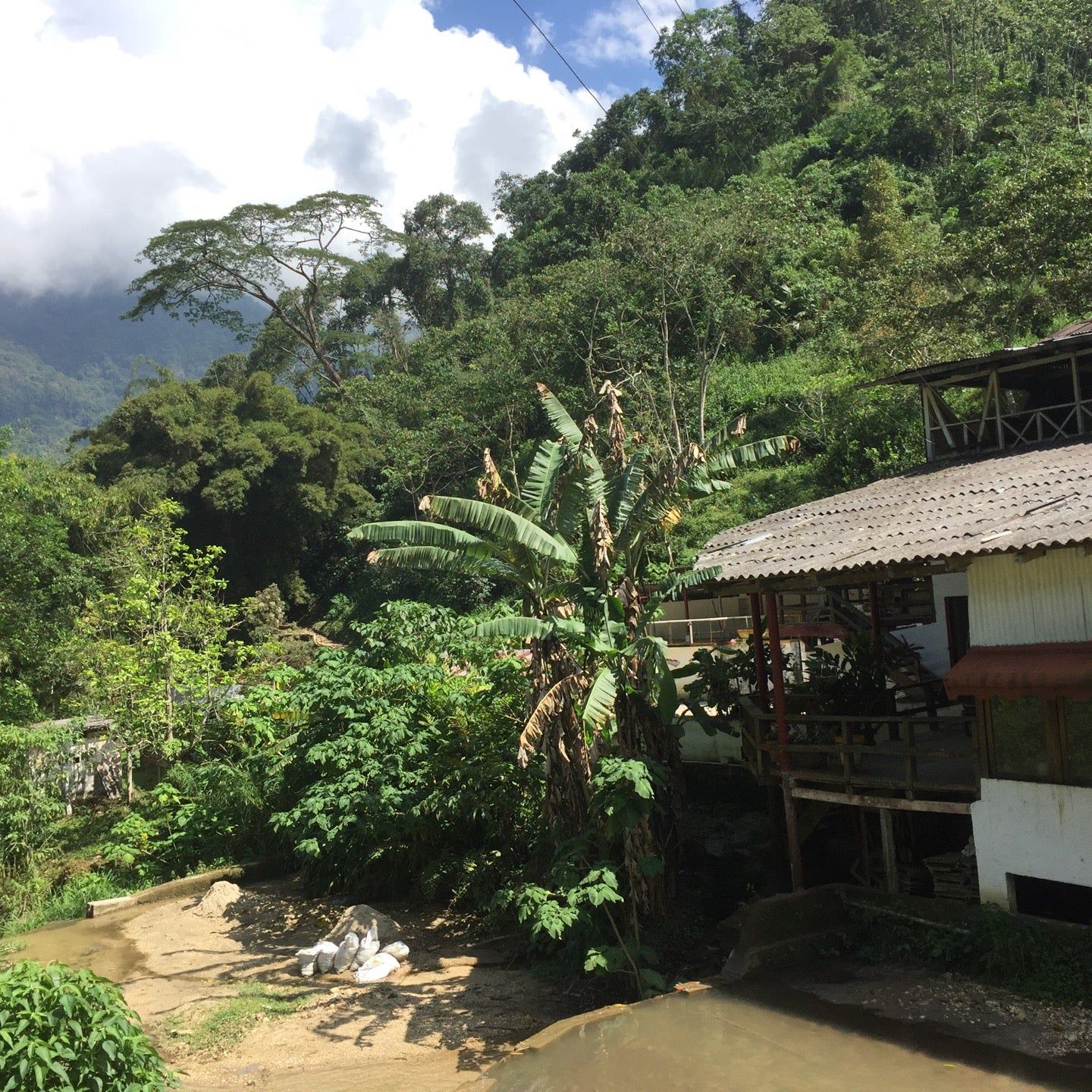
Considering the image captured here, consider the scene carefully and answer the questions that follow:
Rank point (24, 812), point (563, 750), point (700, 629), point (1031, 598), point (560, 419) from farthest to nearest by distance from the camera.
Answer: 1. point (700, 629)
2. point (24, 812)
3. point (560, 419)
4. point (563, 750)
5. point (1031, 598)

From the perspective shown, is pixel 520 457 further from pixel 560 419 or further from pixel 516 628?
pixel 516 628

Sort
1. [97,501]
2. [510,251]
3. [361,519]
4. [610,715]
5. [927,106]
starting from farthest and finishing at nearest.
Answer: [510,251]
[927,106]
[361,519]
[97,501]
[610,715]

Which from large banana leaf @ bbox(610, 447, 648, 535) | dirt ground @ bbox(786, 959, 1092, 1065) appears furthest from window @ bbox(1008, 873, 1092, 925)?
large banana leaf @ bbox(610, 447, 648, 535)

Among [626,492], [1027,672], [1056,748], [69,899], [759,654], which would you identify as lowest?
[69,899]

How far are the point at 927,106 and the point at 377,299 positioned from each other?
26.2 metres

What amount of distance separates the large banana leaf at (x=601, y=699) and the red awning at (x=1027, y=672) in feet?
10.3

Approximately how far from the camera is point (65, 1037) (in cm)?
564

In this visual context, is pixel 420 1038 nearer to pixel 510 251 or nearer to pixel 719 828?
pixel 719 828

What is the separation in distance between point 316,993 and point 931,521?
814 cm

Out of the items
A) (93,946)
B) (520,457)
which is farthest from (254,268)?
(93,946)

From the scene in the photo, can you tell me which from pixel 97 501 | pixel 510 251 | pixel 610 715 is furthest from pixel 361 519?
pixel 610 715

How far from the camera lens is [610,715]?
9.94m

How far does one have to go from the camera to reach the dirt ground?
7.80 meters

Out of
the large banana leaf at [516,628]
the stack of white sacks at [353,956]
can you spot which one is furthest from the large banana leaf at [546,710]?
the stack of white sacks at [353,956]
